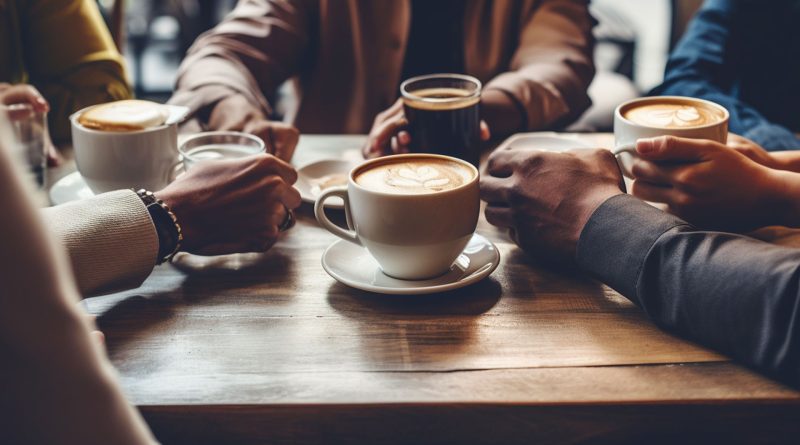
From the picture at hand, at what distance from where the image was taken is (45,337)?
1.34ft

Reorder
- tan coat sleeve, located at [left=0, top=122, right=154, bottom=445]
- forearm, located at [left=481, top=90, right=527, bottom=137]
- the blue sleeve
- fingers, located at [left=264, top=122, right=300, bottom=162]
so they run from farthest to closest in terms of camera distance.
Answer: the blue sleeve < forearm, located at [left=481, top=90, right=527, bottom=137] < fingers, located at [left=264, top=122, right=300, bottom=162] < tan coat sleeve, located at [left=0, top=122, right=154, bottom=445]

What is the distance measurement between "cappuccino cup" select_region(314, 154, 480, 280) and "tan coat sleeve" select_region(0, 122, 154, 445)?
0.50m

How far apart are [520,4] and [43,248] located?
1.92 metres

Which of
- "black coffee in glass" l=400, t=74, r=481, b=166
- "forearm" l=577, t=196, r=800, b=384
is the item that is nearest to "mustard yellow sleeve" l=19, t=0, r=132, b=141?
"black coffee in glass" l=400, t=74, r=481, b=166

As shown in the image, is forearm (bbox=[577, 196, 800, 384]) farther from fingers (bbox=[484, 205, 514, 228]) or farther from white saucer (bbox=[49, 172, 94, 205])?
white saucer (bbox=[49, 172, 94, 205])

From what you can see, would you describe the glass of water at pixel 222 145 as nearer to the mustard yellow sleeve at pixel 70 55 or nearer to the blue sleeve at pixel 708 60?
the mustard yellow sleeve at pixel 70 55

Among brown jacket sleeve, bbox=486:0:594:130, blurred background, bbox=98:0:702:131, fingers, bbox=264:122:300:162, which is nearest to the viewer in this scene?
fingers, bbox=264:122:300:162

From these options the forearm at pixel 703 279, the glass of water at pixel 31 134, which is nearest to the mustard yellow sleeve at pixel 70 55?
the glass of water at pixel 31 134

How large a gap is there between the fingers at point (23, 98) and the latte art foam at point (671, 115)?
0.97 metres

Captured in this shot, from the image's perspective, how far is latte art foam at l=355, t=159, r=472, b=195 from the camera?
3.13ft

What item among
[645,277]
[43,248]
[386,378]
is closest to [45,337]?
[43,248]

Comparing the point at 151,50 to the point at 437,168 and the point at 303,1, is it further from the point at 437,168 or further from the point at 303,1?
the point at 437,168

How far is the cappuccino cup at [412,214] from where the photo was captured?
0.91 m

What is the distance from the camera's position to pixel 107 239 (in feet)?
3.12
